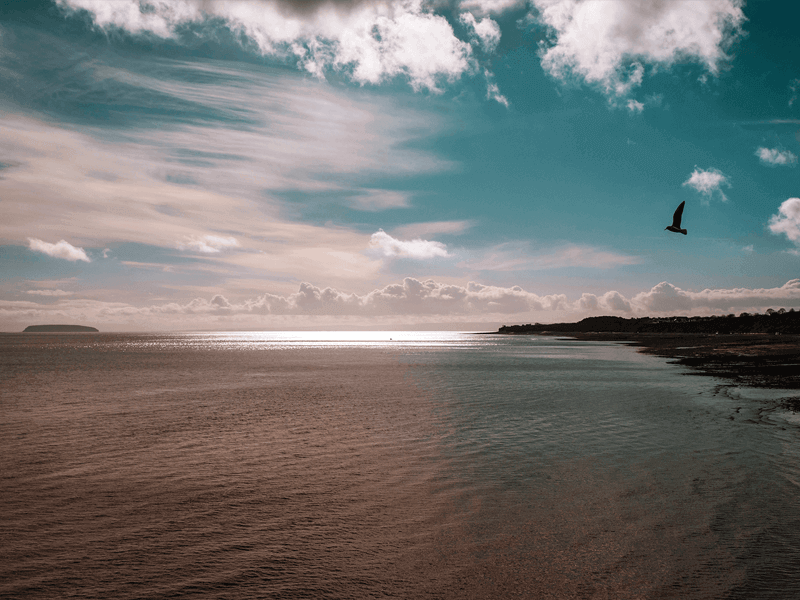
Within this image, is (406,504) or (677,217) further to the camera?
(677,217)

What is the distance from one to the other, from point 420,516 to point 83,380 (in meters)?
54.1

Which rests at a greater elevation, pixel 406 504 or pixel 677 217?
pixel 677 217

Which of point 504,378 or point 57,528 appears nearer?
point 57,528

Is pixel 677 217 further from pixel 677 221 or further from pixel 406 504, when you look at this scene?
pixel 406 504

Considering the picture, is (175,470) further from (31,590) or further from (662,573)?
(662,573)

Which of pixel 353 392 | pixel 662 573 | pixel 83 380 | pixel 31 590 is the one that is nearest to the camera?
pixel 31 590

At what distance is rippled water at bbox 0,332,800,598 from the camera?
8969 mm

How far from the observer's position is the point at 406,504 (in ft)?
43.4

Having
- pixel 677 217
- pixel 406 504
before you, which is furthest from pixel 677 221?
pixel 406 504

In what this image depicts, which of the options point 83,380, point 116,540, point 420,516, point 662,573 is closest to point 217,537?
point 116,540

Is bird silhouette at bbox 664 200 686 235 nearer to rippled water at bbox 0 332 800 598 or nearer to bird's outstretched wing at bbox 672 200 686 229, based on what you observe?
bird's outstretched wing at bbox 672 200 686 229

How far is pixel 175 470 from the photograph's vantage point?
17.0m

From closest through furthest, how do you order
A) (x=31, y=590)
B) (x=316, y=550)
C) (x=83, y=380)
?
(x=31, y=590)
(x=316, y=550)
(x=83, y=380)

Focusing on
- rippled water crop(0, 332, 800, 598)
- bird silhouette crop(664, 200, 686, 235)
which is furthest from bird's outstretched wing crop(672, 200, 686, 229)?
rippled water crop(0, 332, 800, 598)
